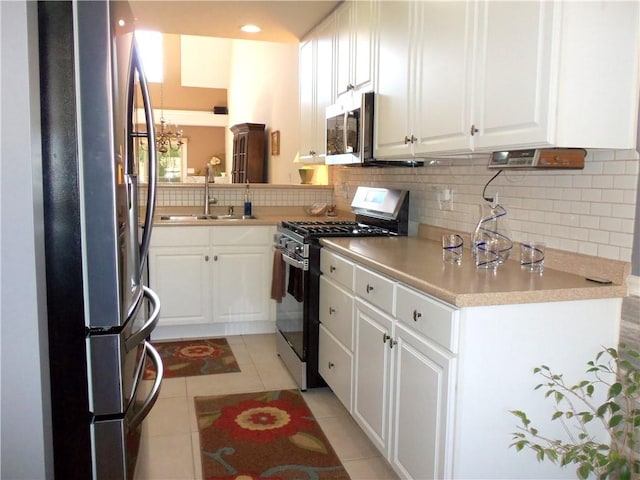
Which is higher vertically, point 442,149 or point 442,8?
point 442,8

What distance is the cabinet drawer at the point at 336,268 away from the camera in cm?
270

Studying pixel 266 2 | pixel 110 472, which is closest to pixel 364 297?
pixel 110 472

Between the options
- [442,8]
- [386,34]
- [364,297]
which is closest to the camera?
[442,8]

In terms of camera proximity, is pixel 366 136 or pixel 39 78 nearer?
pixel 39 78

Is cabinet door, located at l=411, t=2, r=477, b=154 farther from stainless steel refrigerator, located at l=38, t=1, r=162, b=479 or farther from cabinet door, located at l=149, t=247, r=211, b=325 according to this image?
cabinet door, located at l=149, t=247, r=211, b=325

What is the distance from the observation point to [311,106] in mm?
4266

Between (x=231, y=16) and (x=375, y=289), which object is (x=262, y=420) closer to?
(x=375, y=289)

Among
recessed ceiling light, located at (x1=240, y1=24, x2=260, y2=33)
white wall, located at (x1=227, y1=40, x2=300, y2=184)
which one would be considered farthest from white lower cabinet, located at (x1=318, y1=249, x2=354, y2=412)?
white wall, located at (x1=227, y1=40, x2=300, y2=184)

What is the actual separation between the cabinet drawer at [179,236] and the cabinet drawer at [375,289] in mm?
1853

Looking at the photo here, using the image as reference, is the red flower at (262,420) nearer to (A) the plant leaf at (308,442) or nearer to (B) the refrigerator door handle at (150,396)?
(A) the plant leaf at (308,442)

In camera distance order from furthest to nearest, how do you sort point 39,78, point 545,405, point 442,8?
point 442,8 < point 545,405 < point 39,78

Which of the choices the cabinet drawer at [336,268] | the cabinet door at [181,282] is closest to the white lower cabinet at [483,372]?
the cabinet drawer at [336,268]

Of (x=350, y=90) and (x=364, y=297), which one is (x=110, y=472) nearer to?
(x=364, y=297)

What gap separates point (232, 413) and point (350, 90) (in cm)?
201
